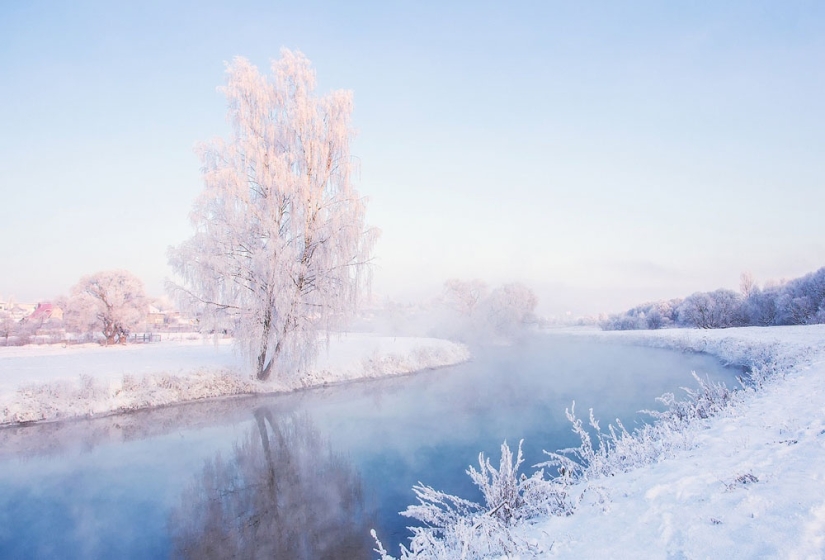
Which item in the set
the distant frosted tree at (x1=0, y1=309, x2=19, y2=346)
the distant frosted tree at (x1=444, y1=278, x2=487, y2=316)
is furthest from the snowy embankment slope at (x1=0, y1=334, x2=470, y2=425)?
the distant frosted tree at (x1=444, y1=278, x2=487, y2=316)

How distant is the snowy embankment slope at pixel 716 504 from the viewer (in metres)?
2.86

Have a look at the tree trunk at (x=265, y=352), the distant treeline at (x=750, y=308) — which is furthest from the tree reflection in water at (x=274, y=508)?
the distant treeline at (x=750, y=308)

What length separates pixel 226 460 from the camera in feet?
27.7

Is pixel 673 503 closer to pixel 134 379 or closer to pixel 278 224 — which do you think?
pixel 278 224

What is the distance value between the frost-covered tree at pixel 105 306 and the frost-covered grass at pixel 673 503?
119 feet

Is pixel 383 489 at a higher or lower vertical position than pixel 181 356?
lower

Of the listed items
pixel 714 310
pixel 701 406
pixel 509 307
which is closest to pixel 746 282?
pixel 714 310

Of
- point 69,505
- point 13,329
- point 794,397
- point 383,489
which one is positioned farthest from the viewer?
point 13,329

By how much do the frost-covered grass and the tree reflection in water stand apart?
4.14 feet

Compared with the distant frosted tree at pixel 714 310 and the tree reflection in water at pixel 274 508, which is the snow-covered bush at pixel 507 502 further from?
the distant frosted tree at pixel 714 310

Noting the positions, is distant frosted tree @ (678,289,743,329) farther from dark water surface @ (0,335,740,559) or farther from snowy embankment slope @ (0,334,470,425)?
snowy embankment slope @ (0,334,470,425)

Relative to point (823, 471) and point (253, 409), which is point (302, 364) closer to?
point (253, 409)

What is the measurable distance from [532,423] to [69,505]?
9567 millimetres

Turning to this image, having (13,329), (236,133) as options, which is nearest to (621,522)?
(236,133)
